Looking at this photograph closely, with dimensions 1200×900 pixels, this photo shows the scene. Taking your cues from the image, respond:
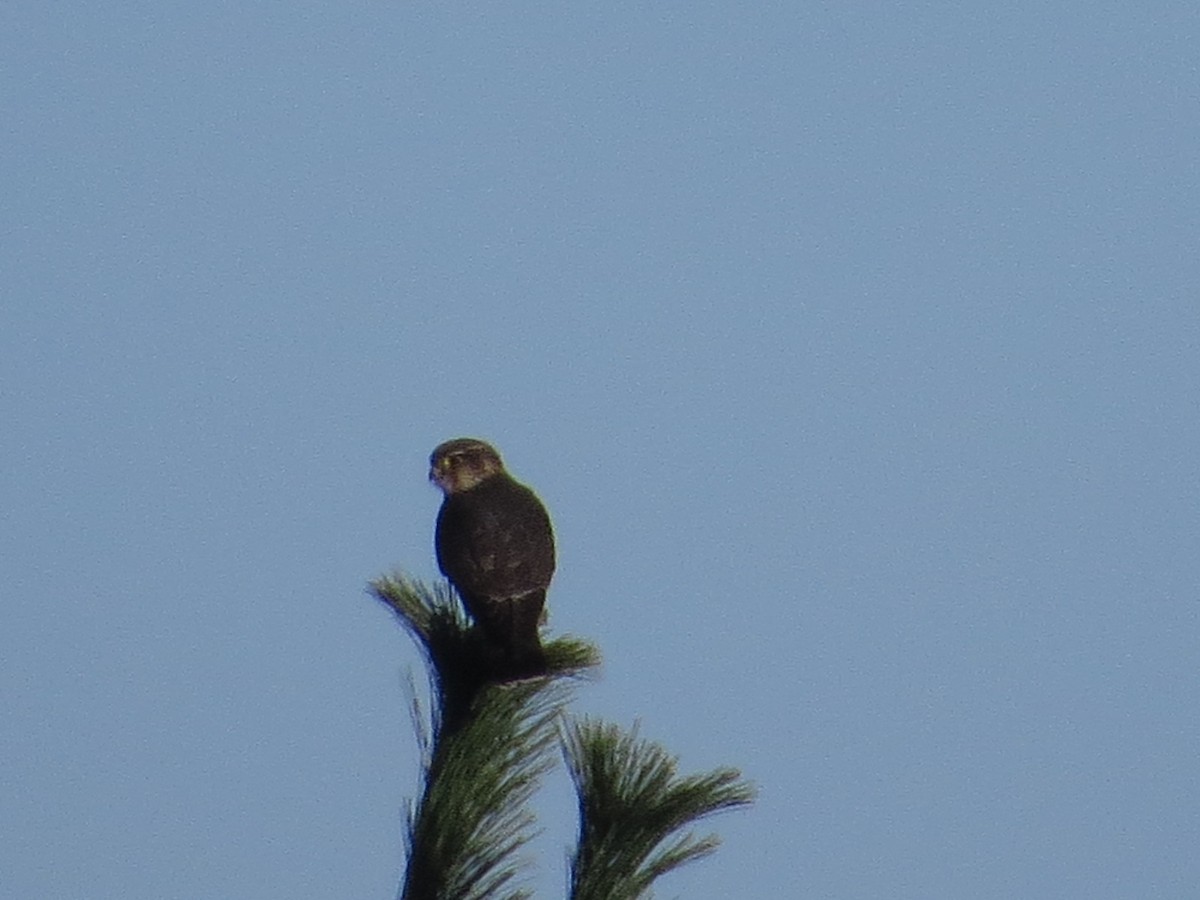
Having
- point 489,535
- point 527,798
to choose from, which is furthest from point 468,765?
point 489,535

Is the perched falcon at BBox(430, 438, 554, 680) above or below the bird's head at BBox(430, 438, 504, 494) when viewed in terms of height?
below

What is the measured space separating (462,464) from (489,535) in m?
0.84

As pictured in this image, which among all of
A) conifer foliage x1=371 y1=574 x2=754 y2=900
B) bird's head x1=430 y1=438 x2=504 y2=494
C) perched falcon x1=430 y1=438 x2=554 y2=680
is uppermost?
bird's head x1=430 y1=438 x2=504 y2=494

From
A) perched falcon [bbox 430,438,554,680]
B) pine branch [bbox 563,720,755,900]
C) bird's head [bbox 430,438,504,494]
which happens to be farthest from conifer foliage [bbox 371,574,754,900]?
bird's head [bbox 430,438,504,494]

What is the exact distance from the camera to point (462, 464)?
788 cm

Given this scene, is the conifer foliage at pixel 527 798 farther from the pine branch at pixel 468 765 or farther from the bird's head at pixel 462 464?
the bird's head at pixel 462 464

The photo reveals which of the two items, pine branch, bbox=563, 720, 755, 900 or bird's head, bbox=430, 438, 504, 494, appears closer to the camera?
pine branch, bbox=563, 720, 755, 900

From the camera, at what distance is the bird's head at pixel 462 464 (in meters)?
7.79

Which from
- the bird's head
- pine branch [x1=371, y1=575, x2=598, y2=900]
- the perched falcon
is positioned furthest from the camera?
the bird's head

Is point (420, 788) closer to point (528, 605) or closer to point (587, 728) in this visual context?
point (587, 728)

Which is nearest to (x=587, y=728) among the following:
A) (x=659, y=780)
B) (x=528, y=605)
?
Answer: (x=659, y=780)

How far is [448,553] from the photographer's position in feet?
23.1

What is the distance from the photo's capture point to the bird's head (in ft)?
25.6

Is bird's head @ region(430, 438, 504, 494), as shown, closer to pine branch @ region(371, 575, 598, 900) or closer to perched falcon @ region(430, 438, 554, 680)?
perched falcon @ region(430, 438, 554, 680)
